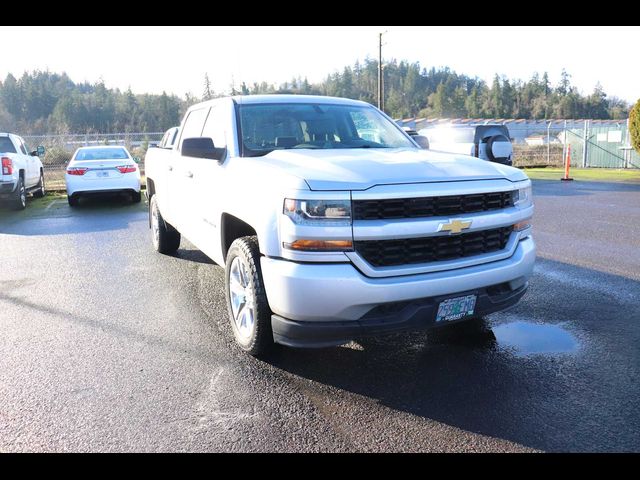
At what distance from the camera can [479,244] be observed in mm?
3729

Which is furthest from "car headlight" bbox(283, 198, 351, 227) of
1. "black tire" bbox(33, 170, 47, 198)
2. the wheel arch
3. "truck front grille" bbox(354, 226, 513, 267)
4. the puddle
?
"black tire" bbox(33, 170, 47, 198)

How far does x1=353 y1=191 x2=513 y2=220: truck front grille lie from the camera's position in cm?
334

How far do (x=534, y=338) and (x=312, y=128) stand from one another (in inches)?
103

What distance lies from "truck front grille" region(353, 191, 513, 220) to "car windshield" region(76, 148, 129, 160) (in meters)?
11.9

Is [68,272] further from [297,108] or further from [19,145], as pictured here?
[19,145]

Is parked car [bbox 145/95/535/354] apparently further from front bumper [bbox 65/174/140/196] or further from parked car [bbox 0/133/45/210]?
parked car [bbox 0/133/45/210]

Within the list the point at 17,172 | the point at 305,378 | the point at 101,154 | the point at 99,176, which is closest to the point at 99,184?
the point at 99,176

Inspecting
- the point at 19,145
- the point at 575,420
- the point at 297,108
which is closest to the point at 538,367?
the point at 575,420

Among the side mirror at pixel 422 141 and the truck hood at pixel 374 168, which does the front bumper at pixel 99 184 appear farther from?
the truck hood at pixel 374 168

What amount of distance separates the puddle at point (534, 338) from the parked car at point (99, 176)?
10988 millimetres

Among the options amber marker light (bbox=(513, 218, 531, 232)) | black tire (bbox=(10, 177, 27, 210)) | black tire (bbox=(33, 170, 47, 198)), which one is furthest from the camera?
black tire (bbox=(33, 170, 47, 198))

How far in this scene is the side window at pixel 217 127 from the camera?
4.92m
